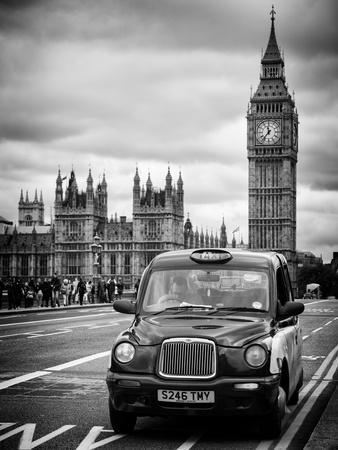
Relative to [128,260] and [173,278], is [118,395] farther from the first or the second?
[128,260]

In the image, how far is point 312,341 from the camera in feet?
64.2

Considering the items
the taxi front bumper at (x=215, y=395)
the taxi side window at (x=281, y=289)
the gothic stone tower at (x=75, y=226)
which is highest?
the gothic stone tower at (x=75, y=226)

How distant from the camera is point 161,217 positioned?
12500 centimetres

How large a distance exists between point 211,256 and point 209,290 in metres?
0.41

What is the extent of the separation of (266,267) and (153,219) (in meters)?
117

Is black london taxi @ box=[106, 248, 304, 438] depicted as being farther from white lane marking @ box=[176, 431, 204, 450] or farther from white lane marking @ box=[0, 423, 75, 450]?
white lane marking @ box=[0, 423, 75, 450]

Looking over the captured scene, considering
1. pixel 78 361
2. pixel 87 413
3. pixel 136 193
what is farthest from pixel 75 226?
pixel 87 413

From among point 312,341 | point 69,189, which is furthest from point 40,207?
point 312,341

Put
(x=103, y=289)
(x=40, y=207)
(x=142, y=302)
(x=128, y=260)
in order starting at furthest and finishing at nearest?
(x=40, y=207)
(x=128, y=260)
(x=103, y=289)
(x=142, y=302)

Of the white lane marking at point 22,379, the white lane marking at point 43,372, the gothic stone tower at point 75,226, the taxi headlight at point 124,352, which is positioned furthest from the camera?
the gothic stone tower at point 75,226

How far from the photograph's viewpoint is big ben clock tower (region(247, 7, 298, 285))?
131 m

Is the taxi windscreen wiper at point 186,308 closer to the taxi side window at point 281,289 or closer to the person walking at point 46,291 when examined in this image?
the taxi side window at point 281,289

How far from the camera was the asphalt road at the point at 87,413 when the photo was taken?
7.53 m

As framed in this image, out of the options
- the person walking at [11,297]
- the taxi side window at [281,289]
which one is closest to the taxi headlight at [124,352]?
the taxi side window at [281,289]
